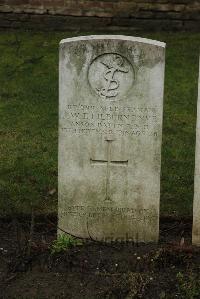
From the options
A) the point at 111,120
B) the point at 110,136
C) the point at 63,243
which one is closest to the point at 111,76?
the point at 111,120

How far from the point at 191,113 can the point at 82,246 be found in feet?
12.1

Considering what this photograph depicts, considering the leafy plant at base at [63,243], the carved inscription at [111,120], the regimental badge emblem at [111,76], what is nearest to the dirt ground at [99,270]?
the leafy plant at base at [63,243]

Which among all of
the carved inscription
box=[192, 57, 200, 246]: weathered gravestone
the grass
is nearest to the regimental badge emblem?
the carved inscription

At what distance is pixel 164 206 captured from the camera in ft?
20.2

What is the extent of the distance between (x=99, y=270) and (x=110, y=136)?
1024mm

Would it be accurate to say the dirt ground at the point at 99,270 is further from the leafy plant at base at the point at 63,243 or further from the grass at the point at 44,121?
the grass at the point at 44,121

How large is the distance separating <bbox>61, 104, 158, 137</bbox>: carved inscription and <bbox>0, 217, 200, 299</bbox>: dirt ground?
91 cm

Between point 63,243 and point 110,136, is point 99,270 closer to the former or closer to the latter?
point 63,243

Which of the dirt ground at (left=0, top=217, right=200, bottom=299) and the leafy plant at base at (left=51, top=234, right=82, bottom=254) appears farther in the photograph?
the leafy plant at base at (left=51, top=234, right=82, bottom=254)

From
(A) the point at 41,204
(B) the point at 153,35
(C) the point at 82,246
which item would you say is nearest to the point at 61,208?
(C) the point at 82,246

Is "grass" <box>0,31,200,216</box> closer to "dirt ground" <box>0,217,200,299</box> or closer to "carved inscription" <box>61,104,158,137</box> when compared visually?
"dirt ground" <box>0,217,200,299</box>

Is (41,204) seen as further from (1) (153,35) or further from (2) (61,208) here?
(1) (153,35)

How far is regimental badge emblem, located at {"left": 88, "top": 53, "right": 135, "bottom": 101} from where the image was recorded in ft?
17.0

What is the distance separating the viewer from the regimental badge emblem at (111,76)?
5.18 m
